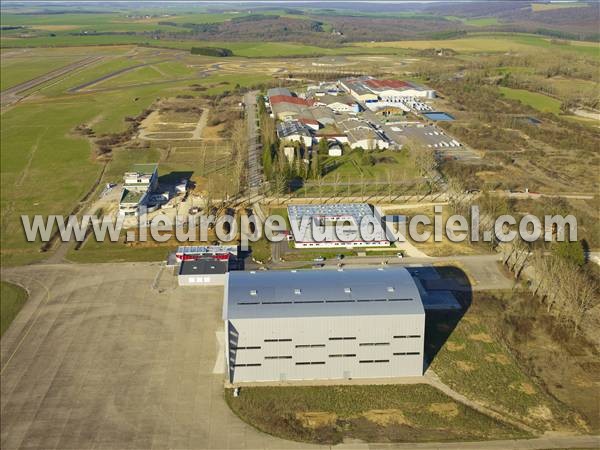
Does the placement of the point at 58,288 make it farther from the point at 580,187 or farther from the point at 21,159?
the point at 580,187

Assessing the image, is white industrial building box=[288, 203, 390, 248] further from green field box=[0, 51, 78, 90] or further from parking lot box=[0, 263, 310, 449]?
green field box=[0, 51, 78, 90]

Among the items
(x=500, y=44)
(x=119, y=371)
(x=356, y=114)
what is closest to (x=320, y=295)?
(x=119, y=371)

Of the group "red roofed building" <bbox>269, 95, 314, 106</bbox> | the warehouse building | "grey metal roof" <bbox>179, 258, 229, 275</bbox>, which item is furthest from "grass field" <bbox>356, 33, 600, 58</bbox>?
the warehouse building

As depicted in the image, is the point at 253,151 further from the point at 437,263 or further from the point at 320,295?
the point at 320,295

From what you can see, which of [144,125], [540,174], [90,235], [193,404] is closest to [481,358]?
[193,404]

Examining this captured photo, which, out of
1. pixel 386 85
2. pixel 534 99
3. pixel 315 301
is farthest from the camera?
pixel 386 85
